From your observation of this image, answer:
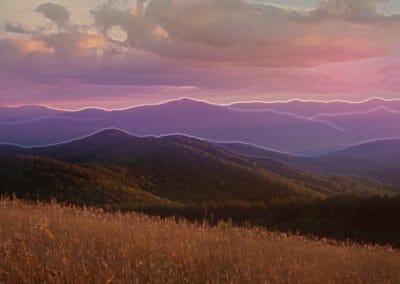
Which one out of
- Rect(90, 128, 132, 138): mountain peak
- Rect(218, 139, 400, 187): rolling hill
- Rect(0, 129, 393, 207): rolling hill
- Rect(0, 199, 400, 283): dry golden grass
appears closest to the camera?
Rect(0, 199, 400, 283): dry golden grass

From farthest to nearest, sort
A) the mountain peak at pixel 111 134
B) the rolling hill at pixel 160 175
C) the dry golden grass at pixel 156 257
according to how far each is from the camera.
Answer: the mountain peak at pixel 111 134 → the rolling hill at pixel 160 175 → the dry golden grass at pixel 156 257

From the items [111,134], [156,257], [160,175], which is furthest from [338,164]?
[156,257]

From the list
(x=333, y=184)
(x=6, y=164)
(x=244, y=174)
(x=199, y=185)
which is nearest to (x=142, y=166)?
(x=199, y=185)

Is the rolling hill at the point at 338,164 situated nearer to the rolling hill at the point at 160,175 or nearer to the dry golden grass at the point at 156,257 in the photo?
the rolling hill at the point at 160,175

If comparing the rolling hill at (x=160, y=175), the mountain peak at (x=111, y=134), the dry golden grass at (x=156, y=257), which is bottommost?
the rolling hill at (x=160, y=175)

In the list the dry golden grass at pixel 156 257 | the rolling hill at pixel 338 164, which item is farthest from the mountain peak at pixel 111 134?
the dry golden grass at pixel 156 257

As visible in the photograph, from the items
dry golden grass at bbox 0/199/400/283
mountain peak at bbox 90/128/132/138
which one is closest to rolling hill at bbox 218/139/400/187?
mountain peak at bbox 90/128/132/138

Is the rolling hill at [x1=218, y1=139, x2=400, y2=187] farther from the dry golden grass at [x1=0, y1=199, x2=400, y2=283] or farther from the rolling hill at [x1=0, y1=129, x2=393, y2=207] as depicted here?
the dry golden grass at [x1=0, y1=199, x2=400, y2=283]

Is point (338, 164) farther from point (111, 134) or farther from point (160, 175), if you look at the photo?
point (160, 175)
